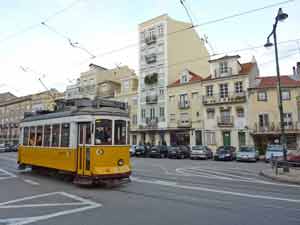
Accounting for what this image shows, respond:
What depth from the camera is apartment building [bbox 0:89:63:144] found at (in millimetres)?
57000

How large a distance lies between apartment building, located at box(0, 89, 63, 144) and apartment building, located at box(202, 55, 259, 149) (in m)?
33.5

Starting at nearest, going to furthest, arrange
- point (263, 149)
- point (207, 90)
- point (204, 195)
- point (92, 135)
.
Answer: point (204, 195), point (92, 135), point (263, 149), point (207, 90)

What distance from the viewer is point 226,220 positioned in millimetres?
5805

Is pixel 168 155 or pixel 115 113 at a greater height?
pixel 115 113

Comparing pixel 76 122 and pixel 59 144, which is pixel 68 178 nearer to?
pixel 59 144

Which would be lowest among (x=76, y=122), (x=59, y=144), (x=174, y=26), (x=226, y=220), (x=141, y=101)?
(x=226, y=220)

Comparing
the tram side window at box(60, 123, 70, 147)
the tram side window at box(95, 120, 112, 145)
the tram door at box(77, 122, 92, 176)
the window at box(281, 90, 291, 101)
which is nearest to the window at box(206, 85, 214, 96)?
the window at box(281, 90, 291, 101)

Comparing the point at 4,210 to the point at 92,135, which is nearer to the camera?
the point at 4,210

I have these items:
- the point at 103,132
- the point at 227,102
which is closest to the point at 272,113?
the point at 227,102

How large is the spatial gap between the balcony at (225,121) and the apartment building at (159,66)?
8178 millimetres

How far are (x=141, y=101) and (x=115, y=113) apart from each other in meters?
33.1

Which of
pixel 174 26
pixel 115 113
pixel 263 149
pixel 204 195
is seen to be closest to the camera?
pixel 204 195

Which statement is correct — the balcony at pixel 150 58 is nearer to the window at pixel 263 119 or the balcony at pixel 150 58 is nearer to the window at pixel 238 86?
the window at pixel 238 86

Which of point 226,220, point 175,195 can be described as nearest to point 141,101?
point 175,195
